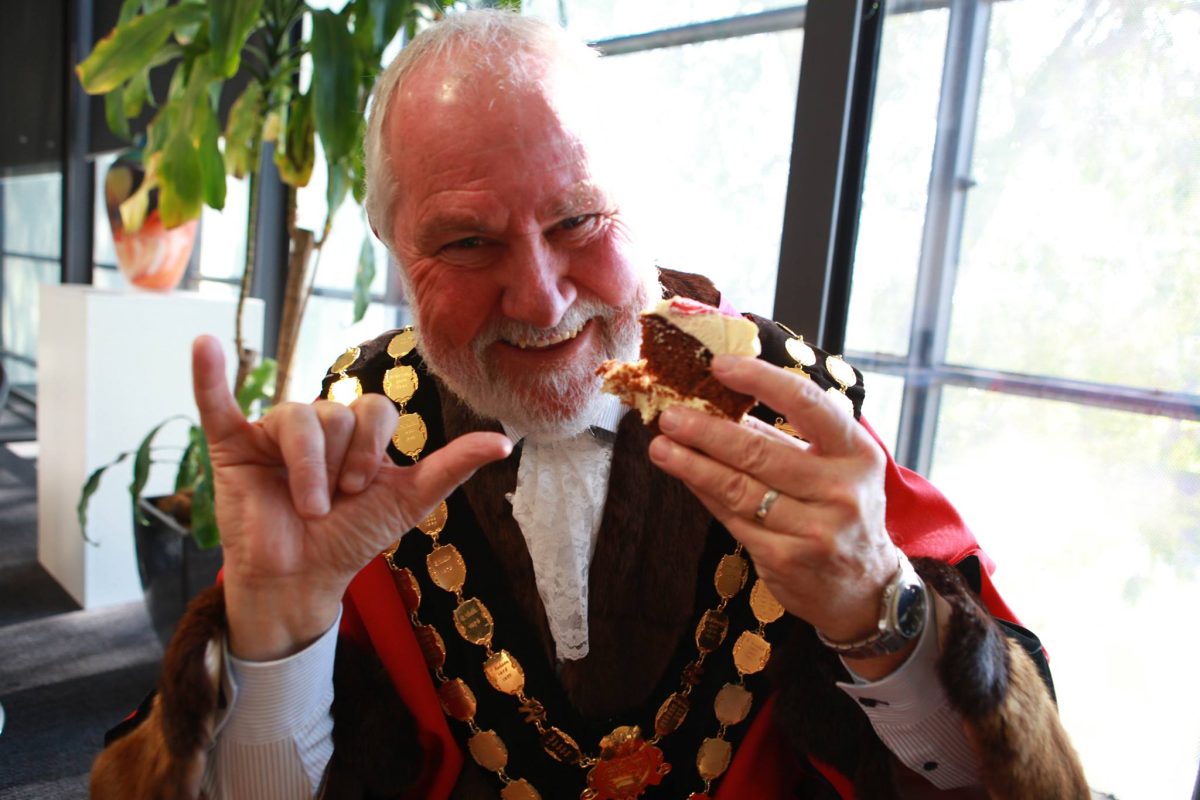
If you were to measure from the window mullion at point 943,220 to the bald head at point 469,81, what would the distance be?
1111 millimetres

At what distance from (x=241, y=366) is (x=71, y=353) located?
969mm

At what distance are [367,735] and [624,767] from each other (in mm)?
352

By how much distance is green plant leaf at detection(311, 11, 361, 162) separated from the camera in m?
2.00

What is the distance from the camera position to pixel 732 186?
263cm

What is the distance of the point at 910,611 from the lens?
2.77ft

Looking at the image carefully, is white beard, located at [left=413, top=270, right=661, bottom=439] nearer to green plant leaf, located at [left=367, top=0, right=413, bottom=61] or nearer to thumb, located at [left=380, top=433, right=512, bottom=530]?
thumb, located at [left=380, top=433, right=512, bottom=530]

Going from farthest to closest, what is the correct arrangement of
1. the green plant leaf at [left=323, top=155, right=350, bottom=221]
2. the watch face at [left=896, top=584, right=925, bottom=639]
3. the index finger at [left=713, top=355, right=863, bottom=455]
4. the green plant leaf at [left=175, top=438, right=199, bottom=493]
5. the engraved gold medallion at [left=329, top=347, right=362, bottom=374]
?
the green plant leaf at [left=175, top=438, right=199, bottom=493] → the green plant leaf at [left=323, top=155, right=350, bottom=221] → the engraved gold medallion at [left=329, top=347, right=362, bottom=374] → the watch face at [left=896, top=584, right=925, bottom=639] → the index finger at [left=713, top=355, right=863, bottom=455]

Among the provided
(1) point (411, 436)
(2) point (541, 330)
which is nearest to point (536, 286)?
(2) point (541, 330)

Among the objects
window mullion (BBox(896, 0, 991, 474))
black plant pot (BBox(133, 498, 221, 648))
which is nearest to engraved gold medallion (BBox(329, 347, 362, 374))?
window mullion (BBox(896, 0, 991, 474))

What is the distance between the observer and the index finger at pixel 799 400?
0.73 metres

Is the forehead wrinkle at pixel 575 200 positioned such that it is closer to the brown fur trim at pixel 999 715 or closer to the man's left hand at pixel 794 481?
the man's left hand at pixel 794 481

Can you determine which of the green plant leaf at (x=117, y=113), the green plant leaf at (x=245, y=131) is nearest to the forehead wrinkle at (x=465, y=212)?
the green plant leaf at (x=245, y=131)

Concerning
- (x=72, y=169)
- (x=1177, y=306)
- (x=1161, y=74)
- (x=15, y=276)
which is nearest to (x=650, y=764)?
(x=1177, y=306)

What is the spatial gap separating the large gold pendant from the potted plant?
1.56m
